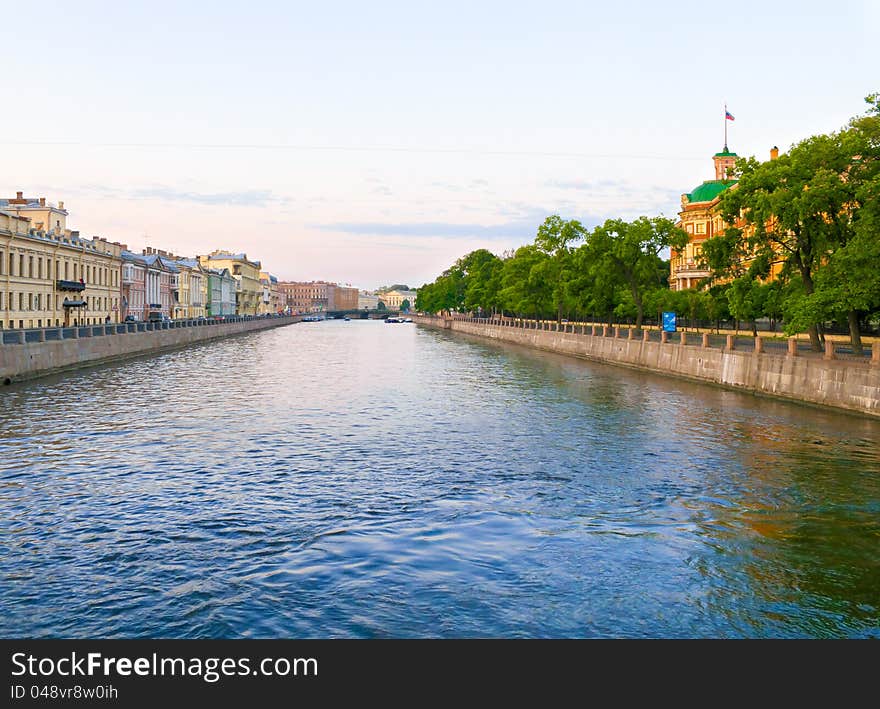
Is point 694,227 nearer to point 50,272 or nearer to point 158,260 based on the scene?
point 158,260

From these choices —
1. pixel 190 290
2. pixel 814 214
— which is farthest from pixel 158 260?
pixel 814 214

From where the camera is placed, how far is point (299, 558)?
513 inches

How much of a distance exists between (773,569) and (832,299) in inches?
918

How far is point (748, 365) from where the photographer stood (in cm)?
3875

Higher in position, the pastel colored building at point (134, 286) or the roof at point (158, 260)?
the roof at point (158, 260)

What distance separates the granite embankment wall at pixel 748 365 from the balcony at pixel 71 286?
47481 mm

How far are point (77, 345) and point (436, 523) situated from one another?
134 ft

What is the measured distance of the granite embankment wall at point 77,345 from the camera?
130 ft

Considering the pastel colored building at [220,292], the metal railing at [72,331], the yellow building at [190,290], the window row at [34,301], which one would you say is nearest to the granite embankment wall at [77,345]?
the metal railing at [72,331]

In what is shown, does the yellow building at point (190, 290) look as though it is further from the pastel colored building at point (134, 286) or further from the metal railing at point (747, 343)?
the metal railing at point (747, 343)

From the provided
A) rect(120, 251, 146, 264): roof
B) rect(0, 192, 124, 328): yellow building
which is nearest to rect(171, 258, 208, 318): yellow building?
rect(120, 251, 146, 264): roof
